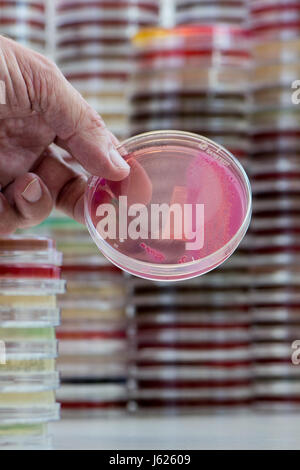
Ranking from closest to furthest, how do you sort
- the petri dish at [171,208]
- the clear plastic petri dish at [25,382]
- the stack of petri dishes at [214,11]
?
the petri dish at [171,208]
the clear plastic petri dish at [25,382]
the stack of petri dishes at [214,11]

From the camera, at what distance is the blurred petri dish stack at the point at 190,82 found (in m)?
1.76

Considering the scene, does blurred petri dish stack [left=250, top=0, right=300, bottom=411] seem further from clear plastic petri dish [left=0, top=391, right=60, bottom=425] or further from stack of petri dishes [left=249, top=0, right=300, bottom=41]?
clear plastic petri dish [left=0, top=391, right=60, bottom=425]

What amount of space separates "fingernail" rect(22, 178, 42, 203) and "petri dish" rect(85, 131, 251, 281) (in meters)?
0.15

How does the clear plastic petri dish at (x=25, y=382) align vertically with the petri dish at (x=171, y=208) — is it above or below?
below

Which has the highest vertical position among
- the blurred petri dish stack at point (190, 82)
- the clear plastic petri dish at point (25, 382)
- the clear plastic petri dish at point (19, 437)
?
the blurred petri dish stack at point (190, 82)

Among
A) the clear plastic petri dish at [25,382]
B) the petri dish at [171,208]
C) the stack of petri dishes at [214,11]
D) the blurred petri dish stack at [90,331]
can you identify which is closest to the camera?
the petri dish at [171,208]

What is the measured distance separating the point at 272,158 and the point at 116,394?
1.70 ft

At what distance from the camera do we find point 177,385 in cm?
172

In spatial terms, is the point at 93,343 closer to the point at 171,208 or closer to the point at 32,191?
the point at 32,191
